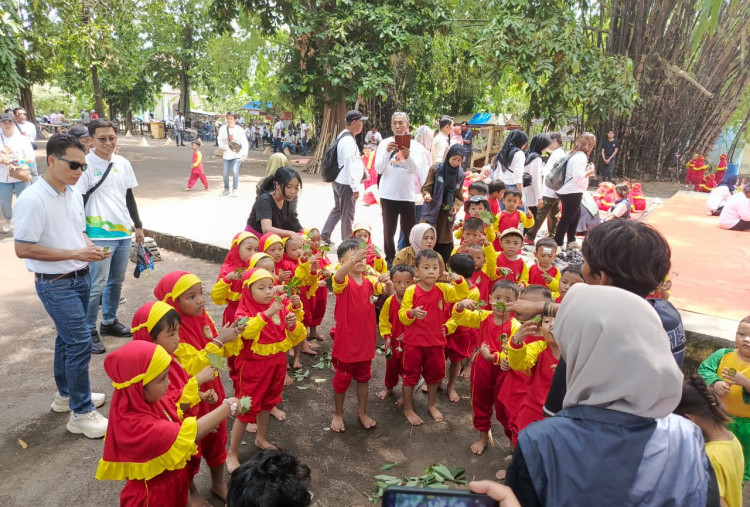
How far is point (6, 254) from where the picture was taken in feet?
24.7

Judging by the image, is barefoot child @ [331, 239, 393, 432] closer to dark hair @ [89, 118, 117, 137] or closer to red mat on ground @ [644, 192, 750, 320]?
dark hair @ [89, 118, 117, 137]

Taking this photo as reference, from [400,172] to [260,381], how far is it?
3.59 metres

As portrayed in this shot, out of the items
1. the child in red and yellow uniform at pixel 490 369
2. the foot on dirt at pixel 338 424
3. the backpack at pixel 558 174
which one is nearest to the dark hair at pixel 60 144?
the foot on dirt at pixel 338 424

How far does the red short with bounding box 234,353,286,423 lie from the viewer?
3.28 m

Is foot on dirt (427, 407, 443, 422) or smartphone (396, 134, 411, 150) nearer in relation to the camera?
foot on dirt (427, 407, 443, 422)

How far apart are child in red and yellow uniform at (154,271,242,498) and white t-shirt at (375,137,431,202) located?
3413mm

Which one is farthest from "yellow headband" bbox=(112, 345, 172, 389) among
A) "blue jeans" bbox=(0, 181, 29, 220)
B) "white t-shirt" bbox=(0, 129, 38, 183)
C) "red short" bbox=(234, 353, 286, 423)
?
"blue jeans" bbox=(0, 181, 29, 220)

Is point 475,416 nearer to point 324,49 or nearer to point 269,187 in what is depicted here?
point 269,187

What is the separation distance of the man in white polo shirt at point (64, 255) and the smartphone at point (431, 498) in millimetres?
2852

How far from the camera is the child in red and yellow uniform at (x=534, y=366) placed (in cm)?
284

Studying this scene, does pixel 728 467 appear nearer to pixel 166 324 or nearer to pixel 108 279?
pixel 166 324

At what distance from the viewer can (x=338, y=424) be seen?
3756mm

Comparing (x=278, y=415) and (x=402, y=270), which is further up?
(x=402, y=270)

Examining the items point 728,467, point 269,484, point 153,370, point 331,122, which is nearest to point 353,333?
point 153,370
